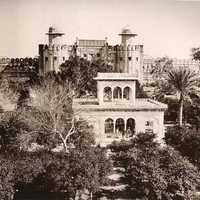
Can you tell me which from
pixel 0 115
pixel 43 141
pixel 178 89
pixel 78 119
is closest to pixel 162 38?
pixel 178 89

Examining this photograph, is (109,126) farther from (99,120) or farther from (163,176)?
(163,176)

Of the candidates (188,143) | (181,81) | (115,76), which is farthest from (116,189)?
(181,81)

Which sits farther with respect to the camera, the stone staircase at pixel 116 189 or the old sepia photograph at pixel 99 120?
the stone staircase at pixel 116 189

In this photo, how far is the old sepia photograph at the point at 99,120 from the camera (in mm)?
6348

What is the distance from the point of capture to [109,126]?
906 centimetres

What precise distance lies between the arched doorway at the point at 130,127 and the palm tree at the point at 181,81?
1.17m

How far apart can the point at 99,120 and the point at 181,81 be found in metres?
2.06

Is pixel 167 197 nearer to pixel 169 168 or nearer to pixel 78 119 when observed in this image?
pixel 169 168

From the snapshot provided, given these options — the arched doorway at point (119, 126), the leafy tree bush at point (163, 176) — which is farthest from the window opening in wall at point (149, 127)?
the leafy tree bush at point (163, 176)

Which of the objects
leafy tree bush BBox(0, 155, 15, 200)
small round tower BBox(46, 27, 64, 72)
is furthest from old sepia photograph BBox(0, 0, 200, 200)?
small round tower BBox(46, 27, 64, 72)

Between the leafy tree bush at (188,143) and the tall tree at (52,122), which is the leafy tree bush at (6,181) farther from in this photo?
the leafy tree bush at (188,143)

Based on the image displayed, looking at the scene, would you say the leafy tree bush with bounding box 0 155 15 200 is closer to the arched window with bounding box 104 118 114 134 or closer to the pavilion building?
the pavilion building

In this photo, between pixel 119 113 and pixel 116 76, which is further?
pixel 116 76

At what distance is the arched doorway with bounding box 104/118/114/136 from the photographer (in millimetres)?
9008
